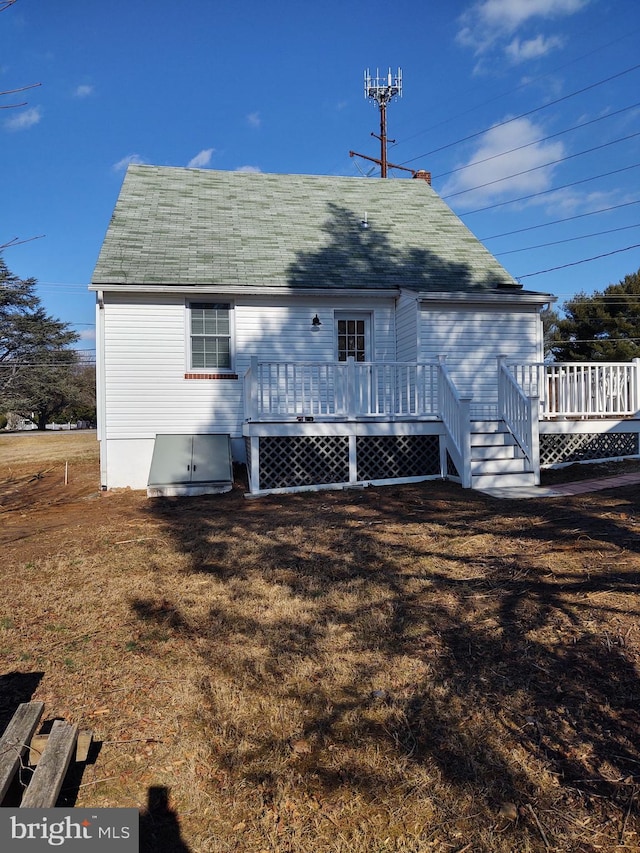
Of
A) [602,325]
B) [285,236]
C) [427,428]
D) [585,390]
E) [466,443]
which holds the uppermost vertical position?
[602,325]

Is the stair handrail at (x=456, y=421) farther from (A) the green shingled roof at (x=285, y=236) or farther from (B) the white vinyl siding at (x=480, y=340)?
(A) the green shingled roof at (x=285, y=236)

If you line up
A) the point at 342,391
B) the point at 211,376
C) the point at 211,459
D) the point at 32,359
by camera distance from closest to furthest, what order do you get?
the point at 342,391 < the point at 211,459 < the point at 211,376 < the point at 32,359

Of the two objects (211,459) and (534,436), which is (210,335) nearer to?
(211,459)

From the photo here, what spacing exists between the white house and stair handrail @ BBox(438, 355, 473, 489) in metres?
0.04

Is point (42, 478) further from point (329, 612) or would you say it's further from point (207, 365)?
point (329, 612)

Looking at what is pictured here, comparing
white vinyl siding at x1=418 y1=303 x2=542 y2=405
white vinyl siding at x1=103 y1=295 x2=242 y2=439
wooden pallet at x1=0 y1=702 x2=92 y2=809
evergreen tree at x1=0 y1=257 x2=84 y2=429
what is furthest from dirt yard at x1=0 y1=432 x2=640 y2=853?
evergreen tree at x1=0 y1=257 x2=84 y2=429

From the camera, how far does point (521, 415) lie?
362 inches

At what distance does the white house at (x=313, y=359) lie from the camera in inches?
380

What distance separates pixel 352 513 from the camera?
723cm

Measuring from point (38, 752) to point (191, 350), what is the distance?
9.14 metres

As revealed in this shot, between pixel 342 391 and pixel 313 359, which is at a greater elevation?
pixel 313 359

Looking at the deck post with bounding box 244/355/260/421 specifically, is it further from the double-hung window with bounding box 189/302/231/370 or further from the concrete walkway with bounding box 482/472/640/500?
the concrete walkway with bounding box 482/472/640/500

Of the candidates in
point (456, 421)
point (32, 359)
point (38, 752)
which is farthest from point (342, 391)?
point (32, 359)

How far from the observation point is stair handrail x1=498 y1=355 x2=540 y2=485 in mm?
8906
